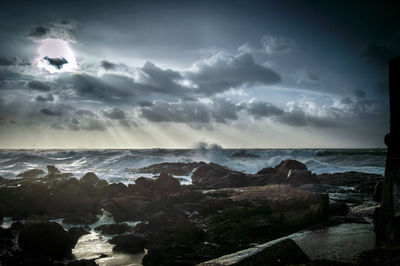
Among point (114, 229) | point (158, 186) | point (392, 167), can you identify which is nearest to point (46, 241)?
point (114, 229)

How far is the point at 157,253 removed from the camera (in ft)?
25.7

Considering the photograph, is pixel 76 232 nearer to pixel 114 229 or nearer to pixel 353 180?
pixel 114 229

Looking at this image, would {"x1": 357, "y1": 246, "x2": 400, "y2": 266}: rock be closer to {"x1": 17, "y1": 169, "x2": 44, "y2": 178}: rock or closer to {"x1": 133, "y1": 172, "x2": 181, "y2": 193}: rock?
{"x1": 133, "y1": 172, "x2": 181, "y2": 193}: rock

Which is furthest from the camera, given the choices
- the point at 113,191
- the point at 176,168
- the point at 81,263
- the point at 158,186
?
the point at 176,168

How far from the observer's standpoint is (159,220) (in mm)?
11055

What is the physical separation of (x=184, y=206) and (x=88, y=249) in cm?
653

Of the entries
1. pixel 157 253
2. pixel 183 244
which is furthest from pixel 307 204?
pixel 157 253

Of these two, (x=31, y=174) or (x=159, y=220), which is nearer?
(x=159, y=220)

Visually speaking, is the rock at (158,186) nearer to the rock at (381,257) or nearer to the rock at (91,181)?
the rock at (91,181)

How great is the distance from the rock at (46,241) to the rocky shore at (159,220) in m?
0.03

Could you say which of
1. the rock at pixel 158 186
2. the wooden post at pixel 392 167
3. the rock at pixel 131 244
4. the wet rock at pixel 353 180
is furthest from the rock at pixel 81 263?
the wet rock at pixel 353 180

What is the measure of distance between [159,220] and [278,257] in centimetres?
706

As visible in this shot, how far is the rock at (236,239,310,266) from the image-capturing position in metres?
4.79

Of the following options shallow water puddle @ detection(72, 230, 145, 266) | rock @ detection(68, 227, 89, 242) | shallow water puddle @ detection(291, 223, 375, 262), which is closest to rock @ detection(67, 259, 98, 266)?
shallow water puddle @ detection(72, 230, 145, 266)
